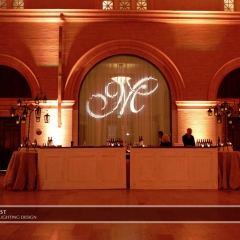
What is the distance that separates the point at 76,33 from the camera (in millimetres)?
15867

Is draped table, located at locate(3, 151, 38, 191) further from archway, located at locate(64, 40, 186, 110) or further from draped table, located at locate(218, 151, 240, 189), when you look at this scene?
archway, located at locate(64, 40, 186, 110)

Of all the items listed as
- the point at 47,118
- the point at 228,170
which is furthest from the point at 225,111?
the point at 47,118

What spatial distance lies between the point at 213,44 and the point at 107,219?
10979mm

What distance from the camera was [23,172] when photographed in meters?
10.7

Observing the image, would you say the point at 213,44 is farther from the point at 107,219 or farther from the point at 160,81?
the point at 107,219

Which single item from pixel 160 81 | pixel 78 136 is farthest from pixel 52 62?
pixel 160 81

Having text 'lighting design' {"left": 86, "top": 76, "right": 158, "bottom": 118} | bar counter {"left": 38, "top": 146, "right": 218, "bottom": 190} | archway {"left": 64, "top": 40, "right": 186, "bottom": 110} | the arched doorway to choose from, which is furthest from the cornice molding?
bar counter {"left": 38, "top": 146, "right": 218, "bottom": 190}

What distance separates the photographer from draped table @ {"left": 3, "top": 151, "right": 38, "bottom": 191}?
10.6 metres

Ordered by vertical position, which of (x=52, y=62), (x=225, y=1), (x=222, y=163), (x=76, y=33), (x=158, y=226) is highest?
(x=225, y=1)

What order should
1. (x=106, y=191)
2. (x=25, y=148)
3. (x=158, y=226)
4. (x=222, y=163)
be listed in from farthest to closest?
(x=25, y=148)
(x=222, y=163)
(x=106, y=191)
(x=158, y=226)

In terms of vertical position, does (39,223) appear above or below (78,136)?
below

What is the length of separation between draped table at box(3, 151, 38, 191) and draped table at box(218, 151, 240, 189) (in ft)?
16.0

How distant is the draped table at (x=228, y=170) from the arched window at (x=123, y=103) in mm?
5068

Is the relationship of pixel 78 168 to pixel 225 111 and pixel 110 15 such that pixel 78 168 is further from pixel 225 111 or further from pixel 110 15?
pixel 110 15
